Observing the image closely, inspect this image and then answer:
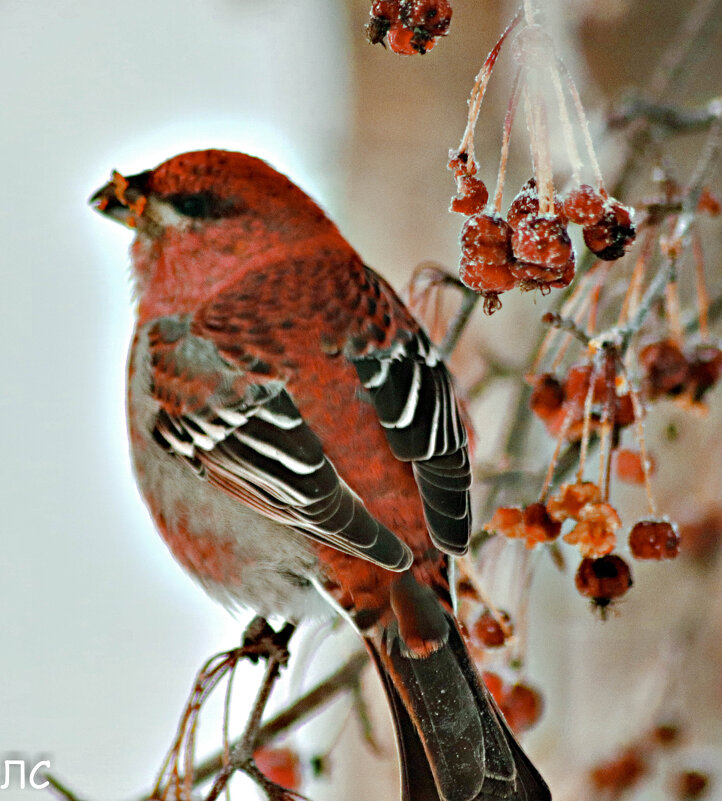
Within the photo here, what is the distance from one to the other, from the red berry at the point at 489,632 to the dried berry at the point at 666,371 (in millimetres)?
587

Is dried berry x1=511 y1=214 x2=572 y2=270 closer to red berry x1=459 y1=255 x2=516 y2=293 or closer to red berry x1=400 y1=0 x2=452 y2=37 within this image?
red berry x1=459 y1=255 x2=516 y2=293

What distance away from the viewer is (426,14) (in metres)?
1.39

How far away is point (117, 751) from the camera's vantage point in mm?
6465

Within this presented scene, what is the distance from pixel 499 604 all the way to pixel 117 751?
Result: 157 inches

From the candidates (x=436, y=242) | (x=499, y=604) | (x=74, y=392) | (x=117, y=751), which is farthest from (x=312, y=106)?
(x=117, y=751)

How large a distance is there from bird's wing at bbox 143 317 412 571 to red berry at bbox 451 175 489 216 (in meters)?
0.73

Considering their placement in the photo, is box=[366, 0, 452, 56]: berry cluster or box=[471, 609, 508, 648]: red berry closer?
box=[366, 0, 452, 56]: berry cluster

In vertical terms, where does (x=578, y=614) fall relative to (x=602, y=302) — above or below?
below

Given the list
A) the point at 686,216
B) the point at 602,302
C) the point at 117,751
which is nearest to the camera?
the point at 686,216

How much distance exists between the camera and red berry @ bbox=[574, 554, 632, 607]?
1.71m

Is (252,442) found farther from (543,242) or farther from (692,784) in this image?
(692,784)

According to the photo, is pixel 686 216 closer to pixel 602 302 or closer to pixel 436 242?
pixel 602 302

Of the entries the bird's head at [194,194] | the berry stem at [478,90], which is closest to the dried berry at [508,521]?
the berry stem at [478,90]

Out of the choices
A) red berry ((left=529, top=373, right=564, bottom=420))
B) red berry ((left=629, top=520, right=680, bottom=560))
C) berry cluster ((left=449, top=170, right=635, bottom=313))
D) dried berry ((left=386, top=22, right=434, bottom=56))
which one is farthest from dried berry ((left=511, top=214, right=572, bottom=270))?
red berry ((left=529, top=373, right=564, bottom=420))
